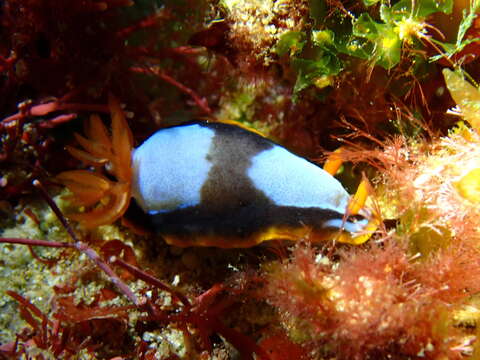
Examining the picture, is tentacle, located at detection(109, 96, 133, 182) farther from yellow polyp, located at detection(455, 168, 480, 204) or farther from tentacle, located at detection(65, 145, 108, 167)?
yellow polyp, located at detection(455, 168, 480, 204)

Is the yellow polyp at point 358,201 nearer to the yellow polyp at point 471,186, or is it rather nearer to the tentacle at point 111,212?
the yellow polyp at point 471,186

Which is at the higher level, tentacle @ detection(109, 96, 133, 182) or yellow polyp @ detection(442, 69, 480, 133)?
yellow polyp @ detection(442, 69, 480, 133)

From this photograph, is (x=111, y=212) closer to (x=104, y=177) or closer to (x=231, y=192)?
(x=104, y=177)

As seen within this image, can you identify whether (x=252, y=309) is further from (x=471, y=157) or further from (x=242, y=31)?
(x=242, y=31)

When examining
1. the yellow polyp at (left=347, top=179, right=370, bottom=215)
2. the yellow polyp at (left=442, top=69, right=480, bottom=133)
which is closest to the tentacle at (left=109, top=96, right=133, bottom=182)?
the yellow polyp at (left=347, top=179, right=370, bottom=215)

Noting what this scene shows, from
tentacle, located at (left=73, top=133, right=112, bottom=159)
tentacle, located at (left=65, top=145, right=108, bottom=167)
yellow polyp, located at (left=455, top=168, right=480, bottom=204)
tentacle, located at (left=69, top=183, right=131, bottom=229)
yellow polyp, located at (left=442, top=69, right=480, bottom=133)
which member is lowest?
tentacle, located at (left=69, top=183, right=131, bottom=229)

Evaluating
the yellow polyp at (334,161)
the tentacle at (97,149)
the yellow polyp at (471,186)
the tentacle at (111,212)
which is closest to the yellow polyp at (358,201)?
the yellow polyp at (334,161)
